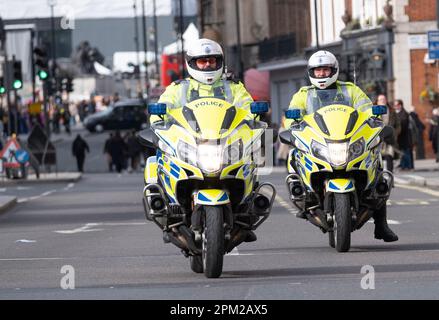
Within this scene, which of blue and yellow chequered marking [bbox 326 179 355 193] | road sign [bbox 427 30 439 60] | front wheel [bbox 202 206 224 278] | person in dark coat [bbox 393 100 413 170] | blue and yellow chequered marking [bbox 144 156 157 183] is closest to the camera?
front wheel [bbox 202 206 224 278]

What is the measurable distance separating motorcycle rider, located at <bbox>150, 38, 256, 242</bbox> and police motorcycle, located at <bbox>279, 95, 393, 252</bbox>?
1658 millimetres

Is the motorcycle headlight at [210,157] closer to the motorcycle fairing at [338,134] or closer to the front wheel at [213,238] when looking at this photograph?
the front wheel at [213,238]

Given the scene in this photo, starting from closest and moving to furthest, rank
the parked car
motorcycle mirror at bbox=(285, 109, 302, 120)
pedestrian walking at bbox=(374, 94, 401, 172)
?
motorcycle mirror at bbox=(285, 109, 302, 120) < pedestrian walking at bbox=(374, 94, 401, 172) < the parked car

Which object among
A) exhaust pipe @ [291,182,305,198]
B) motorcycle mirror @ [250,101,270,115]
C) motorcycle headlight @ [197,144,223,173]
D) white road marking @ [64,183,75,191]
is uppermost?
motorcycle mirror @ [250,101,270,115]

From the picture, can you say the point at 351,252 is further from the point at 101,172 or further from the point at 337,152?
the point at 101,172

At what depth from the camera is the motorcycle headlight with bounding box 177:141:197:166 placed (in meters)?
12.4

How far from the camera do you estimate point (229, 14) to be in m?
92.1

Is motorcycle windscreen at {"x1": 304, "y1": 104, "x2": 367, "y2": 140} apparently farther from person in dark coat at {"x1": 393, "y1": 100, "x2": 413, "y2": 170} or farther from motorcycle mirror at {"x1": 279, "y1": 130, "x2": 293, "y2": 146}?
person in dark coat at {"x1": 393, "y1": 100, "x2": 413, "y2": 170}

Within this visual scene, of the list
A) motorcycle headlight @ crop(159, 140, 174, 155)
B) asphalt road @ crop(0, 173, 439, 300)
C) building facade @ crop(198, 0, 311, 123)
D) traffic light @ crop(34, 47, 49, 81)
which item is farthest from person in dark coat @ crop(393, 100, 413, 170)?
building facade @ crop(198, 0, 311, 123)

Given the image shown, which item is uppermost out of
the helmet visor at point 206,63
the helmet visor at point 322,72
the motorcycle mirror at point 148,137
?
the helmet visor at point 206,63

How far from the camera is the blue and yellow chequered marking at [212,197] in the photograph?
12.2m

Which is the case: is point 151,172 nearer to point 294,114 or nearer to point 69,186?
point 294,114

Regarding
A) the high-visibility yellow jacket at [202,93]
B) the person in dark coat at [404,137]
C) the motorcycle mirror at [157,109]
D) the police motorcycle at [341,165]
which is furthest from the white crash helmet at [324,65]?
the person in dark coat at [404,137]
